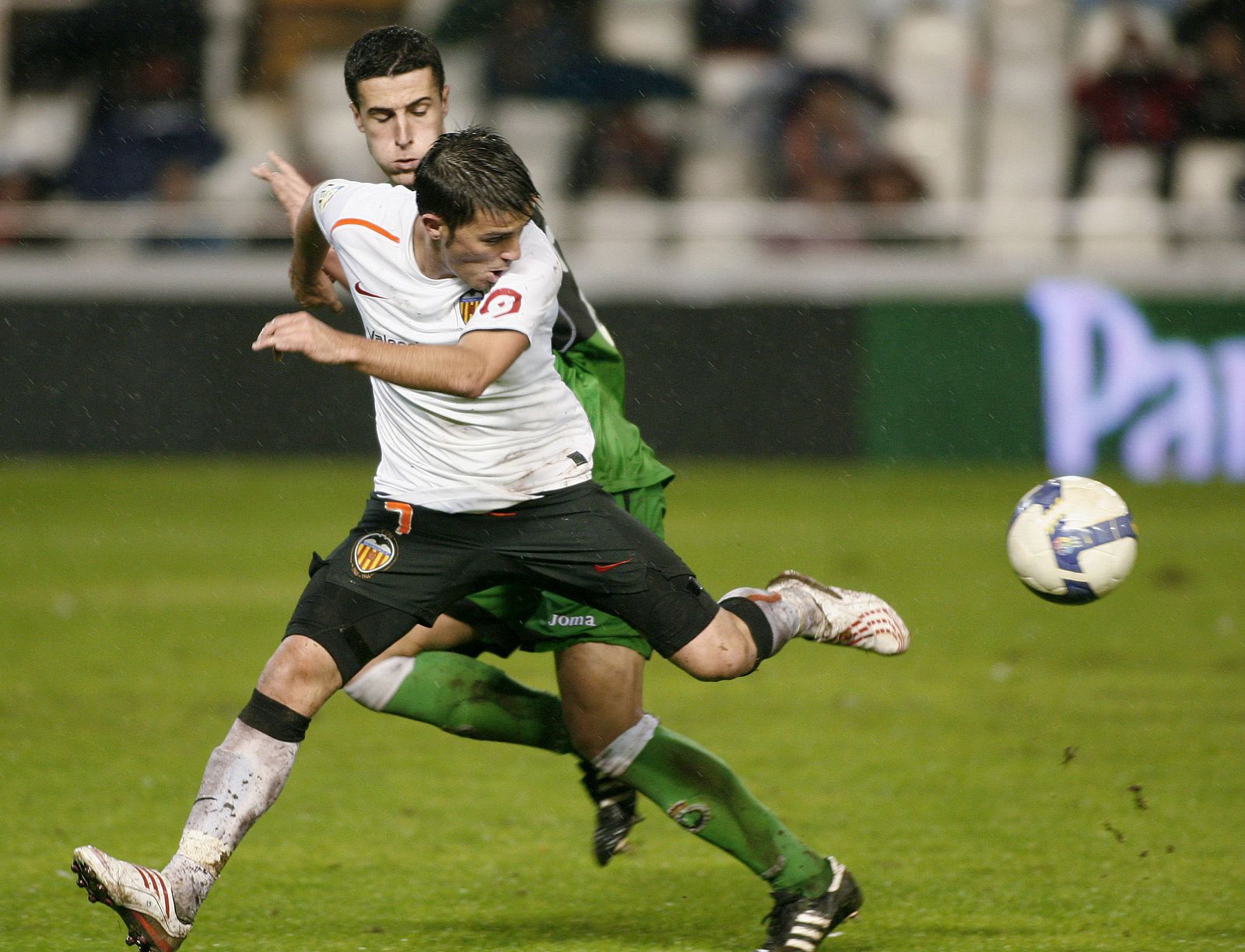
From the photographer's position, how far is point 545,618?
443cm

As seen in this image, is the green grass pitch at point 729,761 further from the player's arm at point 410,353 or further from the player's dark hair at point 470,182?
the player's dark hair at point 470,182

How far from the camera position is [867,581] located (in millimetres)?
9602

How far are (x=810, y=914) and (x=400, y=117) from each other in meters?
2.25

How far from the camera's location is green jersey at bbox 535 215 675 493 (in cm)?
450

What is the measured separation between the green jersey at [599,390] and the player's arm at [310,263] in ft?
1.92

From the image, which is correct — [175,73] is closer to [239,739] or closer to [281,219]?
[281,219]

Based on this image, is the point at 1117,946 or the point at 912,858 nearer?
the point at 1117,946

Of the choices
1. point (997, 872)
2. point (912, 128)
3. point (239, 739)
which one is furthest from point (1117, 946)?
point (912, 128)

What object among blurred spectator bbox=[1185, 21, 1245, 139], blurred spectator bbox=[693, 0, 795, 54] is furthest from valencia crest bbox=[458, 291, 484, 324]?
blurred spectator bbox=[693, 0, 795, 54]

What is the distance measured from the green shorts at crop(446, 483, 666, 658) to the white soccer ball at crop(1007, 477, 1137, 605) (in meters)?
0.94

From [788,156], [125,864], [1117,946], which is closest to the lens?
[125,864]

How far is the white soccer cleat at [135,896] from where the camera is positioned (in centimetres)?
345

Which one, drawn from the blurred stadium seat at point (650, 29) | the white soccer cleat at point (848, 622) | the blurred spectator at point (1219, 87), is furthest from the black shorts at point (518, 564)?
the blurred stadium seat at point (650, 29)

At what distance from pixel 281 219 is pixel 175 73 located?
2.39 metres
